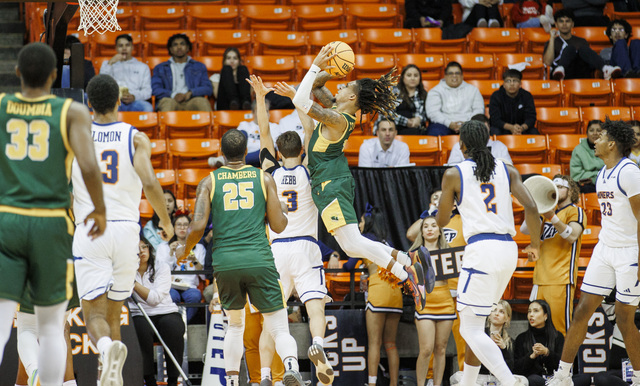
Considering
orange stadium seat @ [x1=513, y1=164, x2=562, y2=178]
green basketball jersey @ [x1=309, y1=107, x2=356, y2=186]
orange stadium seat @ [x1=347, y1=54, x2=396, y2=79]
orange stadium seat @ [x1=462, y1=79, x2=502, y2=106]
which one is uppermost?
orange stadium seat @ [x1=347, y1=54, x2=396, y2=79]

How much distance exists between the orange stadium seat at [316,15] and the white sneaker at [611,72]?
15.3 ft

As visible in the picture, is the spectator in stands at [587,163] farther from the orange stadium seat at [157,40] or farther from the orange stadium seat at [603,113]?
the orange stadium seat at [157,40]

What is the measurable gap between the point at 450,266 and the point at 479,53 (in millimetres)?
6525

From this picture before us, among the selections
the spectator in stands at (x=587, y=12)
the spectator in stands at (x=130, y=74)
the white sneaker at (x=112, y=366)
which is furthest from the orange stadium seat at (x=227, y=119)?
the white sneaker at (x=112, y=366)

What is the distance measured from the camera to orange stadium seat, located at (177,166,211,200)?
11.9m

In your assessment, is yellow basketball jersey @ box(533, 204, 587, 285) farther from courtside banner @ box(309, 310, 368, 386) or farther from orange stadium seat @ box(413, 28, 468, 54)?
orange stadium seat @ box(413, 28, 468, 54)

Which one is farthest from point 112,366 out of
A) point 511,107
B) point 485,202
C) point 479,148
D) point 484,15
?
point 484,15

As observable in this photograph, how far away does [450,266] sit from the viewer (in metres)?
9.68

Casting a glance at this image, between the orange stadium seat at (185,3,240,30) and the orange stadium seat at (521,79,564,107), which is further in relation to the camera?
the orange stadium seat at (185,3,240,30)

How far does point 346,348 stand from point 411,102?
466 centimetres

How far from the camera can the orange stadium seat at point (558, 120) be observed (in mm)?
13992

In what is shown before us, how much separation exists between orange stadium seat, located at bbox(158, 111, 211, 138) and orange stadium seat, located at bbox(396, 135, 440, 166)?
2879 mm

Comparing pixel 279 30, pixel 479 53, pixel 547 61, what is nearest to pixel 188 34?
pixel 279 30

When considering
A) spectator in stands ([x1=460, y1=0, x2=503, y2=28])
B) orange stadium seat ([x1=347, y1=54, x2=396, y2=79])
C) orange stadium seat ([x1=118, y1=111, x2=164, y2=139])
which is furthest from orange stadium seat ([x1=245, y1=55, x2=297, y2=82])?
spectator in stands ([x1=460, y1=0, x2=503, y2=28])
